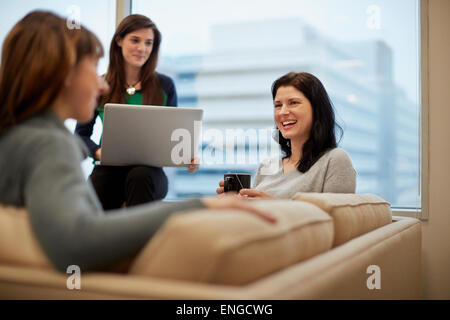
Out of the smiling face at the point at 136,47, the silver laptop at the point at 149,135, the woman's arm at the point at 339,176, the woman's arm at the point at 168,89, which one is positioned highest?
the smiling face at the point at 136,47

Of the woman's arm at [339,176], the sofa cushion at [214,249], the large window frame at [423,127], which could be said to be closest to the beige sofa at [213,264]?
Result: the sofa cushion at [214,249]

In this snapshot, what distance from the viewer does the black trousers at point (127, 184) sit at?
1.95 metres

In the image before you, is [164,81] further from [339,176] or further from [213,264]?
[213,264]

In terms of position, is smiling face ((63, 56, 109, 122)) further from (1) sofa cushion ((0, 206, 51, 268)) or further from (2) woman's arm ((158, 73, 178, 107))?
(2) woman's arm ((158, 73, 178, 107))

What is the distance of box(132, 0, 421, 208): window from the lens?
286cm

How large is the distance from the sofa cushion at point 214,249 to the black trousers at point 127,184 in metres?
1.30

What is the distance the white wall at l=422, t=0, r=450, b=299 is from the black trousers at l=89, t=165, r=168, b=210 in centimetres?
163

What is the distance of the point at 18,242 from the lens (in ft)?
2.26

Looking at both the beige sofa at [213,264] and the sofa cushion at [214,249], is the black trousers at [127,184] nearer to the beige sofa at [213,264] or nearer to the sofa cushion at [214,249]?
the beige sofa at [213,264]

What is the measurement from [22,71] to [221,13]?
113 inches

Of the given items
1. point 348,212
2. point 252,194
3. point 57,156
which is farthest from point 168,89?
point 57,156

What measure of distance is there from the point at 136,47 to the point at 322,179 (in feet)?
3.95

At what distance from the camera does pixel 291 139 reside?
2.03 meters
